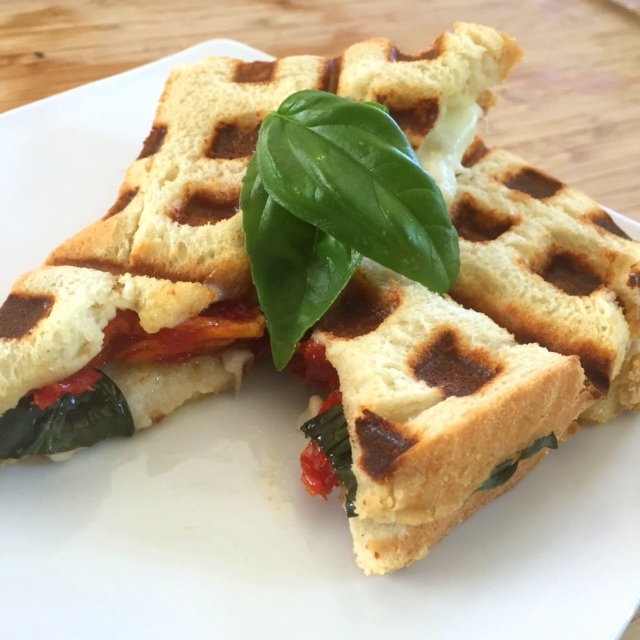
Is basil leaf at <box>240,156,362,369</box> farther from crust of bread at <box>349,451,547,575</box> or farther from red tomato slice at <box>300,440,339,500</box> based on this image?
crust of bread at <box>349,451,547,575</box>

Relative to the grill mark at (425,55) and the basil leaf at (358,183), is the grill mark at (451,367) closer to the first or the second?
the basil leaf at (358,183)

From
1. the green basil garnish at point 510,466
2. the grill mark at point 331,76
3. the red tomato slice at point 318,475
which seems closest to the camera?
the green basil garnish at point 510,466

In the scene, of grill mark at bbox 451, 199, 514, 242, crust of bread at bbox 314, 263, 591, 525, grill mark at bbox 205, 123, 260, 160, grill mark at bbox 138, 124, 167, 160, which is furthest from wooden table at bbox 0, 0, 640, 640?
crust of bread at bbox 314, 263, 591, 525

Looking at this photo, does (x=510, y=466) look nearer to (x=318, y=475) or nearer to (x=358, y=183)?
(x=318, y=475)

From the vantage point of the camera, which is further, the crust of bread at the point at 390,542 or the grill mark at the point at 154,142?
the grill mark at the point at 154,142

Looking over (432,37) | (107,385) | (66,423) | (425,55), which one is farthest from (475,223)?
(432,37)

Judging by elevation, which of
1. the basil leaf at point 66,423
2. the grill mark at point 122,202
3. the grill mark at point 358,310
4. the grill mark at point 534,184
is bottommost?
the basil leaf at point 66,423

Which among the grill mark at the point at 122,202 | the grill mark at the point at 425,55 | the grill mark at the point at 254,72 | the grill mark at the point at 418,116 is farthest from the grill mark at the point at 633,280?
the grill mark at the point at 122,202

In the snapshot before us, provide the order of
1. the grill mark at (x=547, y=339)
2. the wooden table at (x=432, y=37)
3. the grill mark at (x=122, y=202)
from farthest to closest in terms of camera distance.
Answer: the wooden table at (x=432, y=37) → the grill mark at (x=122, y=202) → the grill mark at (x=547, y=339)
